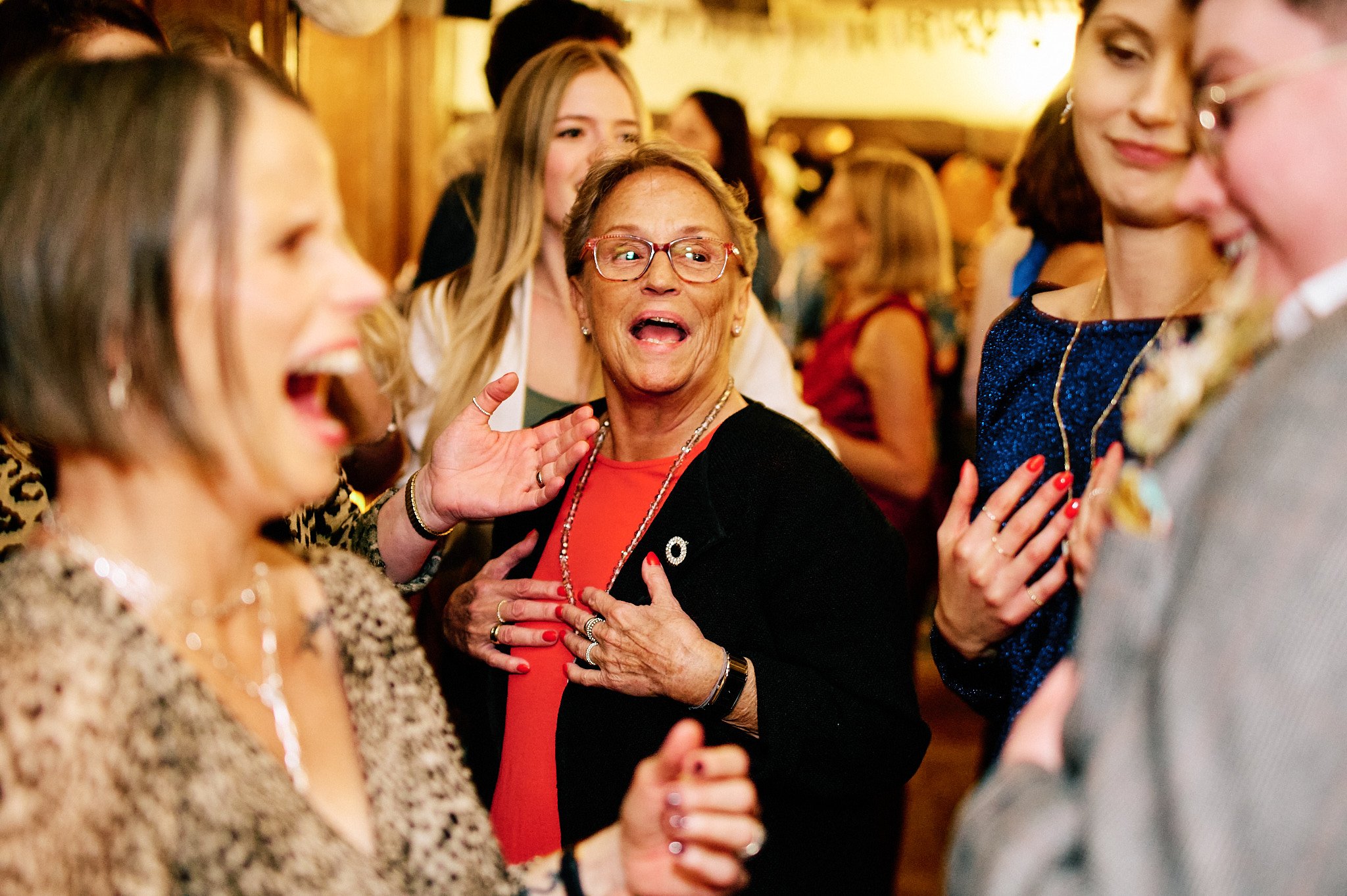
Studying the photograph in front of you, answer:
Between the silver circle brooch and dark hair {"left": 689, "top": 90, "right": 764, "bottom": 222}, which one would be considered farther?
dark hair {"left": 689, "top": 90, "right": 764, "bottom": 222}

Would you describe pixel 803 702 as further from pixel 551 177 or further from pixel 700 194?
pixel 551 177

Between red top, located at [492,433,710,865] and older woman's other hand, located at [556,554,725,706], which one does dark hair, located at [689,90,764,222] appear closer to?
red top, located at [492,433,710,865]

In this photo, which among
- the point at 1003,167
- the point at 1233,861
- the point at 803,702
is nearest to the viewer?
the point at 1233,861

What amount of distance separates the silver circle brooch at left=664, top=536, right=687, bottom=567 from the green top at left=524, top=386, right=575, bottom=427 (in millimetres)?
778

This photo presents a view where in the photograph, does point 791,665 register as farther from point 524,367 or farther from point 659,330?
point 524,367

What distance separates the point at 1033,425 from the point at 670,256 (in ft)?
2.39

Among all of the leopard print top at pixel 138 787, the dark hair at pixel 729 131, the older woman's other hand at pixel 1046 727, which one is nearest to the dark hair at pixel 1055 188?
the dark hair at pixel 729 131

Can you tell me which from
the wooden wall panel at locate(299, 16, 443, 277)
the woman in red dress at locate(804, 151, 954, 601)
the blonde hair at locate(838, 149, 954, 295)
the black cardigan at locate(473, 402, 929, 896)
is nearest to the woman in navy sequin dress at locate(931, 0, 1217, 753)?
Result: the black cardigan at locate(473, 402, 929, 896)

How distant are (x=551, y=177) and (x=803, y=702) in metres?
1.53

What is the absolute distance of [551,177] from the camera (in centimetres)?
269

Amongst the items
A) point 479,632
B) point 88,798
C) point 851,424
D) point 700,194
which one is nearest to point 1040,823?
point 88,798

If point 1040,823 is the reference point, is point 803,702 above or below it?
below

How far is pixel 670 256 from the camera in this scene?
6.48ft

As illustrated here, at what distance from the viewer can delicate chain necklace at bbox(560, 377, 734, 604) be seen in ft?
6.14
